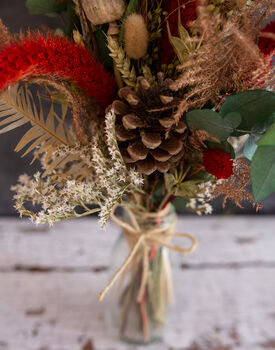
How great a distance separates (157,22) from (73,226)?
61 centimetres

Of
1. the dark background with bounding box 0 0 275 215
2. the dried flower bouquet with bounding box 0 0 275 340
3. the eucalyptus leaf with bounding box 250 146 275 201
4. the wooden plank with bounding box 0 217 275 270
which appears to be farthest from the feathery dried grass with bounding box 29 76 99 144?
the wooden plank with bounding box 0 217 275 270

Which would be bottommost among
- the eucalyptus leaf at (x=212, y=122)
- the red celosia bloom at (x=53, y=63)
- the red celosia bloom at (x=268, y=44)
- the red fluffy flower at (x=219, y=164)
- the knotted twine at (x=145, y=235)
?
the knotted twine at (x=145, y=235)

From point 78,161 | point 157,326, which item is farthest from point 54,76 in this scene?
point 157,326

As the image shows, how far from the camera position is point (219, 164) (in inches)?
15.0

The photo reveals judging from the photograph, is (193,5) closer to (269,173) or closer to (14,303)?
(269,173)

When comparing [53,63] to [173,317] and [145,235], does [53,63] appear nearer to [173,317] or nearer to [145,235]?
[145,235]

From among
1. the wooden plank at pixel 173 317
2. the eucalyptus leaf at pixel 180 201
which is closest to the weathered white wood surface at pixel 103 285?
the wooden plank at pixel 173 317

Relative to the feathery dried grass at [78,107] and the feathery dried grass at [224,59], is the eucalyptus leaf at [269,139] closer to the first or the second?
the feathery dried grass at [224,59]

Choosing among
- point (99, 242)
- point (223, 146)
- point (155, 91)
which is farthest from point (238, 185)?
point (99, 242)

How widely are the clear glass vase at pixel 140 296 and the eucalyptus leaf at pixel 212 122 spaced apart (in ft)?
0.84

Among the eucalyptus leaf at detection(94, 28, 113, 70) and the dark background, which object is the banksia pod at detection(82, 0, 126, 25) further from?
the dark background

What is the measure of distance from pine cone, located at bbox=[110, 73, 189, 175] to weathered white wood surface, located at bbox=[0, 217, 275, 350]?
34 cm

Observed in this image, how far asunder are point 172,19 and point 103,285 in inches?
22.2

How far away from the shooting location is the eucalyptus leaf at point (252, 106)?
375 mm
